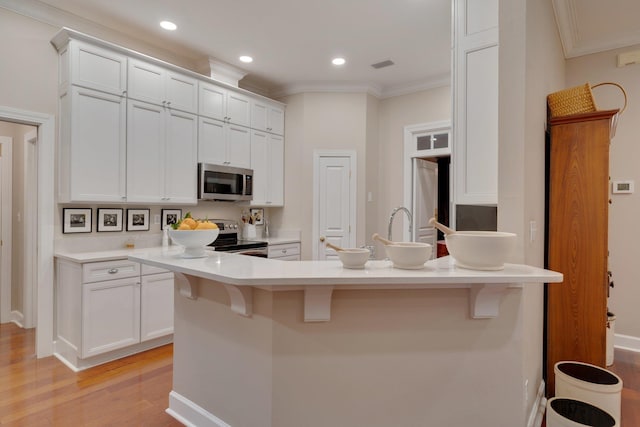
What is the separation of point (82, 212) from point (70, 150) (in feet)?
1.99

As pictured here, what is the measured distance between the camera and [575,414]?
1.82 meters

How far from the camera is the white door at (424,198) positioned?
15.7 ft

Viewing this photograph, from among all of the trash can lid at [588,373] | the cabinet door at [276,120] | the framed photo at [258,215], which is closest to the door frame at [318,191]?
the cabinet door at [276,120]

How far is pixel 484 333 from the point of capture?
62.9 inches

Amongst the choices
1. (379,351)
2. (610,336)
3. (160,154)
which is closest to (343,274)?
(379,351)

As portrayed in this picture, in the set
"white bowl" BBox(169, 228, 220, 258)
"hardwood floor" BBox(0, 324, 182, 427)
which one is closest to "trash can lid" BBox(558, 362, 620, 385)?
"white bowl" BBox(169, 228, 220, 258)

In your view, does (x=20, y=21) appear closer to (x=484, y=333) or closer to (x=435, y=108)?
(x=484, y=333)

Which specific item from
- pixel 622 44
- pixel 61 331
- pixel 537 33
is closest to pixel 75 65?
pixel 61 331

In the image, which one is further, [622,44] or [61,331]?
[622,44]

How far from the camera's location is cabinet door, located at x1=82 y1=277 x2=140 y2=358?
9.11 feet

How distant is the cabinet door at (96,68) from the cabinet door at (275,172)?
6.56 ft

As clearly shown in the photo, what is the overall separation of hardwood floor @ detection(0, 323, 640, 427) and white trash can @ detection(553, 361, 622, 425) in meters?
0.35

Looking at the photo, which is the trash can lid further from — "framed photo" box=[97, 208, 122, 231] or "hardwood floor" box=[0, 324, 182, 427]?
"framed photo" box=[97, 208, 122, 231]

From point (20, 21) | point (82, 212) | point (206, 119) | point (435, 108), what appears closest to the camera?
point (20, 21)
